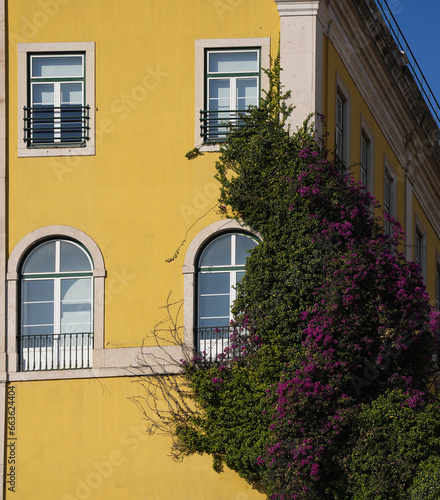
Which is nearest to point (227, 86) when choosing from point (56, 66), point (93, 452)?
point (56, 66)

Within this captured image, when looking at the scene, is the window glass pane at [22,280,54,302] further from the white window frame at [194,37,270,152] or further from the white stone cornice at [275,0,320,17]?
the white stone cornice at [275,0,320,17]

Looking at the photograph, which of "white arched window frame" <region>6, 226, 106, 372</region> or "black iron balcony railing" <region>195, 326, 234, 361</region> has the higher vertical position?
"white arched window frame" <region>6, 226, 106, 372</region>

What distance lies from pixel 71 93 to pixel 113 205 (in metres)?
2.42

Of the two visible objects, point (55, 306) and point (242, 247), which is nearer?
point (242, 247)

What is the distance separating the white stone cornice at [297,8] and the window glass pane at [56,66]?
4.01m

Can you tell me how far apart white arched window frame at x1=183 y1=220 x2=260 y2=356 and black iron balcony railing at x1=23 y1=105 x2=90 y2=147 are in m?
3.06

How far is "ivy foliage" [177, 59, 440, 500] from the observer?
26.9m

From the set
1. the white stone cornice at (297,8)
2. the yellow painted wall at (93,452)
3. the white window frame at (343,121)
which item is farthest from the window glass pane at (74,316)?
the white stone cornice at (297,8)

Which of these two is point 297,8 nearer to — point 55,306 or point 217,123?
point 217,123

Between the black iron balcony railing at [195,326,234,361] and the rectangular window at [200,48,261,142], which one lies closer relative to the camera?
the black iron balcony railing at [195,326,234,361]

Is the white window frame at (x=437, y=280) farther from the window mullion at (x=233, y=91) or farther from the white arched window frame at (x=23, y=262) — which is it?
the white arched window frame at (x=23, y=262)

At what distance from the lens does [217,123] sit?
2950 centimetres

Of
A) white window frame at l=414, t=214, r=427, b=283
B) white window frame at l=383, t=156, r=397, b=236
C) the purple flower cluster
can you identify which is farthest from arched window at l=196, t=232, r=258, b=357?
white window frame at l=414, t=214, r=427, b=283

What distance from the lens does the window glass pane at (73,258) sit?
29328 millimetres
